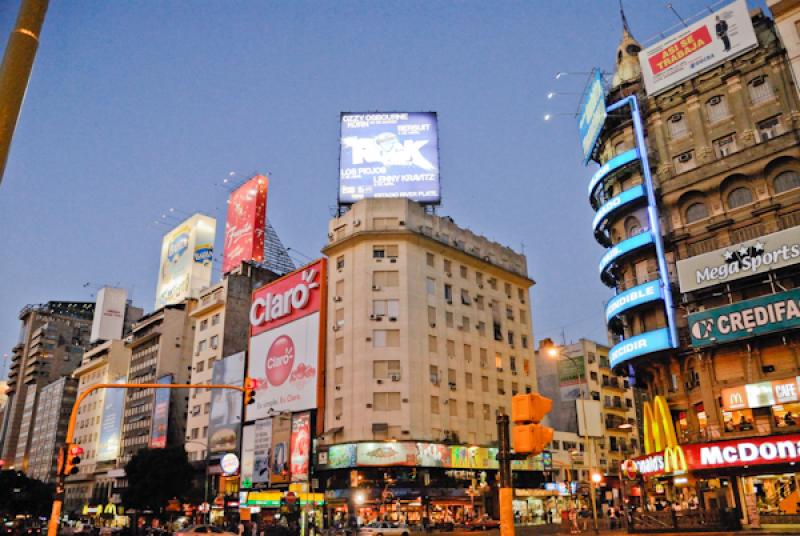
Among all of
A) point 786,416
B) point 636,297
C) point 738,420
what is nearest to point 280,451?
point 636,297

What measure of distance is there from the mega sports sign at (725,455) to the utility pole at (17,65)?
41019 millimetres

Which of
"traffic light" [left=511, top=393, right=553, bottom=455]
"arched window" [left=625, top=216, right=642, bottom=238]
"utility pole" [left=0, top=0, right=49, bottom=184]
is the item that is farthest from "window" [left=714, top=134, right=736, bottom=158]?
"utility pole" [left=0, top=0, right=49, bottom=184]

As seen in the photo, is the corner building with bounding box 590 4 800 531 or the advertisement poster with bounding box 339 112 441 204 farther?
the advertisement poster with bounding box 339 112 441 204

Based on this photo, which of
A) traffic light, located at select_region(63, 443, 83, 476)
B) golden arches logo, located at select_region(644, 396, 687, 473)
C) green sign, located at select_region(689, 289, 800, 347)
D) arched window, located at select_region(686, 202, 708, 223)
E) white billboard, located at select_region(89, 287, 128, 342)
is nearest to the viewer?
traffic light, located at select_region(63, 443, 83, 476)

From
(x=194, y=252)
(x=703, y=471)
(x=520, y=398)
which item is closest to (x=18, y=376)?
(x=194, y=252)

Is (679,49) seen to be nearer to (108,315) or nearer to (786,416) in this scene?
(786,416)

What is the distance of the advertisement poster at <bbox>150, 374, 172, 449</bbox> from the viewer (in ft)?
316

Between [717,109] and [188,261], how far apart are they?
88795 millimetres

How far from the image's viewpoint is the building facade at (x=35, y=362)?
177375mm

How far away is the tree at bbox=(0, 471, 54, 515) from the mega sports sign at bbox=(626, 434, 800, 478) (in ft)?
240

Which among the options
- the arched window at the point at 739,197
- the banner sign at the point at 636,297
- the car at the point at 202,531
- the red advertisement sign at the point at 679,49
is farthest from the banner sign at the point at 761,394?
the car at the point at 202,531

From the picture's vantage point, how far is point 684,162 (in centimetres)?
4825

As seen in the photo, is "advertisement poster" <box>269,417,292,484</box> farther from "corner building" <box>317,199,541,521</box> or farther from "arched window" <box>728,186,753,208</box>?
"arched window" <box>728,186,753,208</box>

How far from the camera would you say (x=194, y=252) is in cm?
10919
